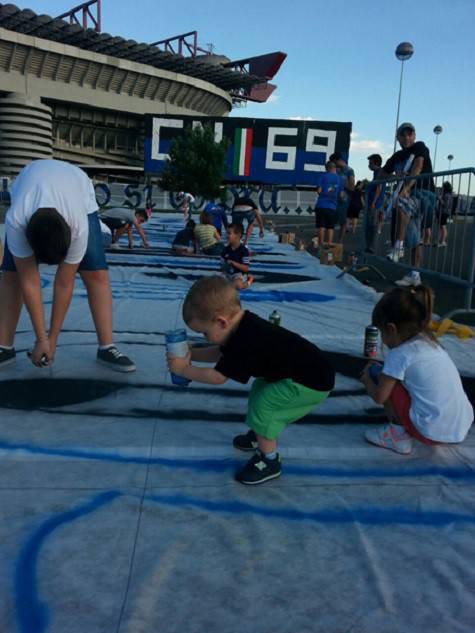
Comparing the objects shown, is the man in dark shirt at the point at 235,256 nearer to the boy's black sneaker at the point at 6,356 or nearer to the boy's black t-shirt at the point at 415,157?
the boy's black t-shirt at the point at 415,157

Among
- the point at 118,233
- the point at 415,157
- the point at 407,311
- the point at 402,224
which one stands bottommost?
the point at 407,311

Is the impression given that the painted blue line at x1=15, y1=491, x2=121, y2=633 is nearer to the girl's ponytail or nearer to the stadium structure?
the girl's ponytail

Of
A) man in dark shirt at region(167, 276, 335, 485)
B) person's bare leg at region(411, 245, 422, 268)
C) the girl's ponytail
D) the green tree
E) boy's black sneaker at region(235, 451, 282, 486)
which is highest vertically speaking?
the green tree

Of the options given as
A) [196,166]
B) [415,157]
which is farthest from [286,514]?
[196,166]

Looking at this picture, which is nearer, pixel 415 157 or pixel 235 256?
pixel 235 256

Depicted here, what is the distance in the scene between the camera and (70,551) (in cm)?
183

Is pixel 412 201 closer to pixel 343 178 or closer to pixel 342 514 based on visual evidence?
pixel 343 178

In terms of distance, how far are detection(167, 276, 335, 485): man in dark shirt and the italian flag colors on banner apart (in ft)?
140

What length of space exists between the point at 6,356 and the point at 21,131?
187 feet

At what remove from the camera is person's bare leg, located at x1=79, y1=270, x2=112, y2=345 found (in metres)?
3.75

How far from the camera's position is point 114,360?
12.4 feet

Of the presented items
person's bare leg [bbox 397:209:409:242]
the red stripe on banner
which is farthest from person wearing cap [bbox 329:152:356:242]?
the red stripe on banner

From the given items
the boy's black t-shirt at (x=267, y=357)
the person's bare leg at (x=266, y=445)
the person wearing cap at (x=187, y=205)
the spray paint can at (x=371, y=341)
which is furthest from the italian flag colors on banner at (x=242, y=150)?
the person's bare leg at (x=266, y=445)

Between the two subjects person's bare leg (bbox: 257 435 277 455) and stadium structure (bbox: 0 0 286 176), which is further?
stadium structure (bbox: 0 0 286 176)
